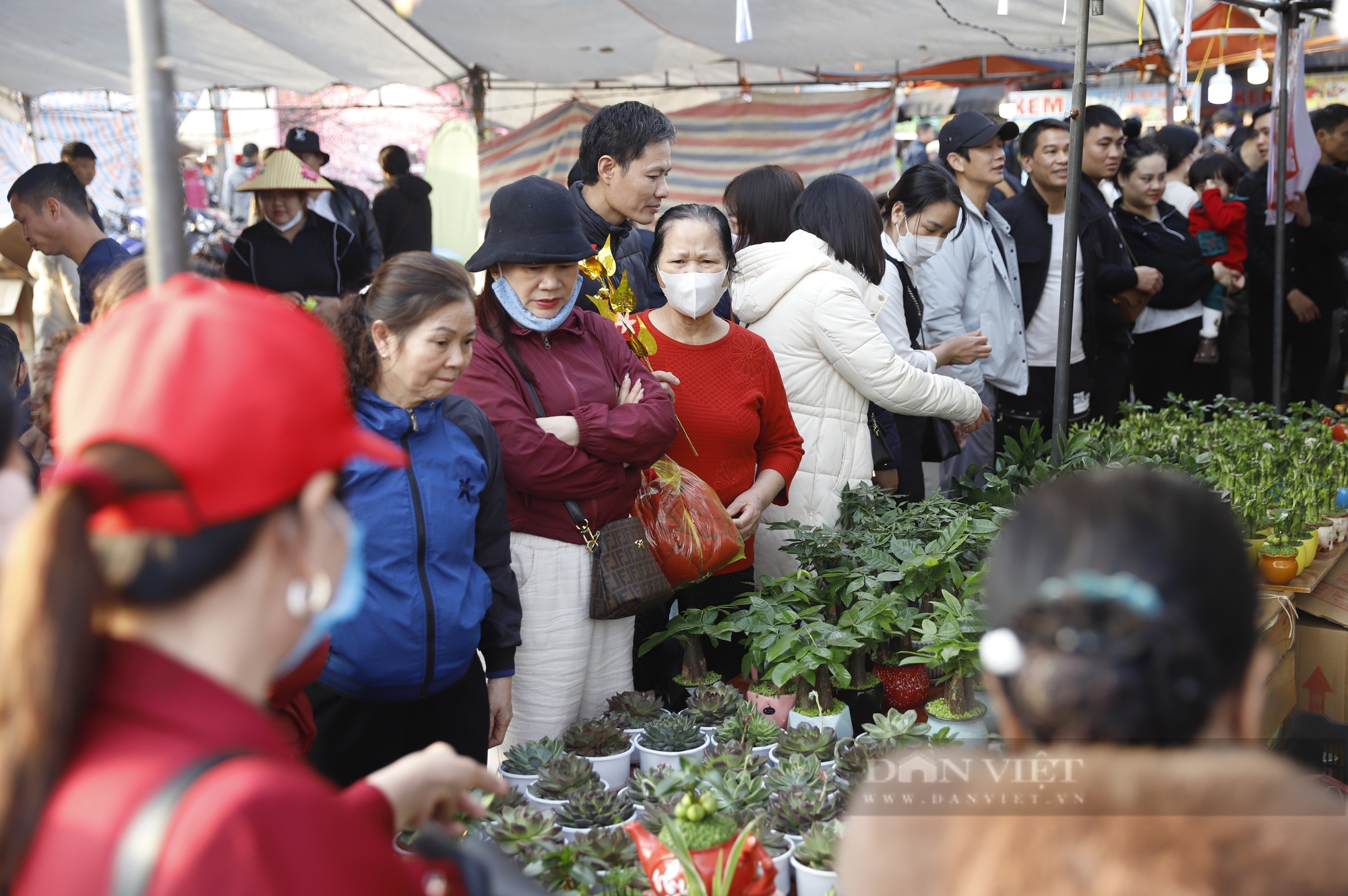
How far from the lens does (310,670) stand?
1591 millimetres

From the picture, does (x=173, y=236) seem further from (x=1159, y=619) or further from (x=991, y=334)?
(x=991, y=334)

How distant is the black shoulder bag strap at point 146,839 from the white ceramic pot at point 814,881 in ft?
3.58

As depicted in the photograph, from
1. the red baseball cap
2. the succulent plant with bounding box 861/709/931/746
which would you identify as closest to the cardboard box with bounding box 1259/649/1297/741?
the succulent plant with bounding box 861/709/931/746

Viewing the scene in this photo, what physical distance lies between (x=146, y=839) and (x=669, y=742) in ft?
4.84

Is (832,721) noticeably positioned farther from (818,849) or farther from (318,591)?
(318,591)

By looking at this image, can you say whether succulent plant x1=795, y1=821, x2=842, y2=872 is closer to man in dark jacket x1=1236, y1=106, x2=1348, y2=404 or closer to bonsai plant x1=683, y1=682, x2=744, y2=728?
bonsai plant x1=683, y1=682, x2=744, y2=728

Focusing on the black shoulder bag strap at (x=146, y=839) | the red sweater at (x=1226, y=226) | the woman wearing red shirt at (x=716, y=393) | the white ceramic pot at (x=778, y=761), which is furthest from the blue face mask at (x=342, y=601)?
the red sweater at (x=1226, y=226)

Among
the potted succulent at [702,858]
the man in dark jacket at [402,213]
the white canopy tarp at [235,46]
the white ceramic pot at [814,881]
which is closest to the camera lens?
the potted succulent at [702,858]

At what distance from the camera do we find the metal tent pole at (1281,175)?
4855mm

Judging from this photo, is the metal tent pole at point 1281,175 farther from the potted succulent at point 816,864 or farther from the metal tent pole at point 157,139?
the metal tent pole at point 157,139

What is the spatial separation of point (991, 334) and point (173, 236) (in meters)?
3.61

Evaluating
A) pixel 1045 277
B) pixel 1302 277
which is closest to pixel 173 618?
pixel 1045 277

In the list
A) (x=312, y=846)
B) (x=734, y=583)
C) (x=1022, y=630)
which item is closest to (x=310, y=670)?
(x=312, y=846)

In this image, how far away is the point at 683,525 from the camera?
2.69m
